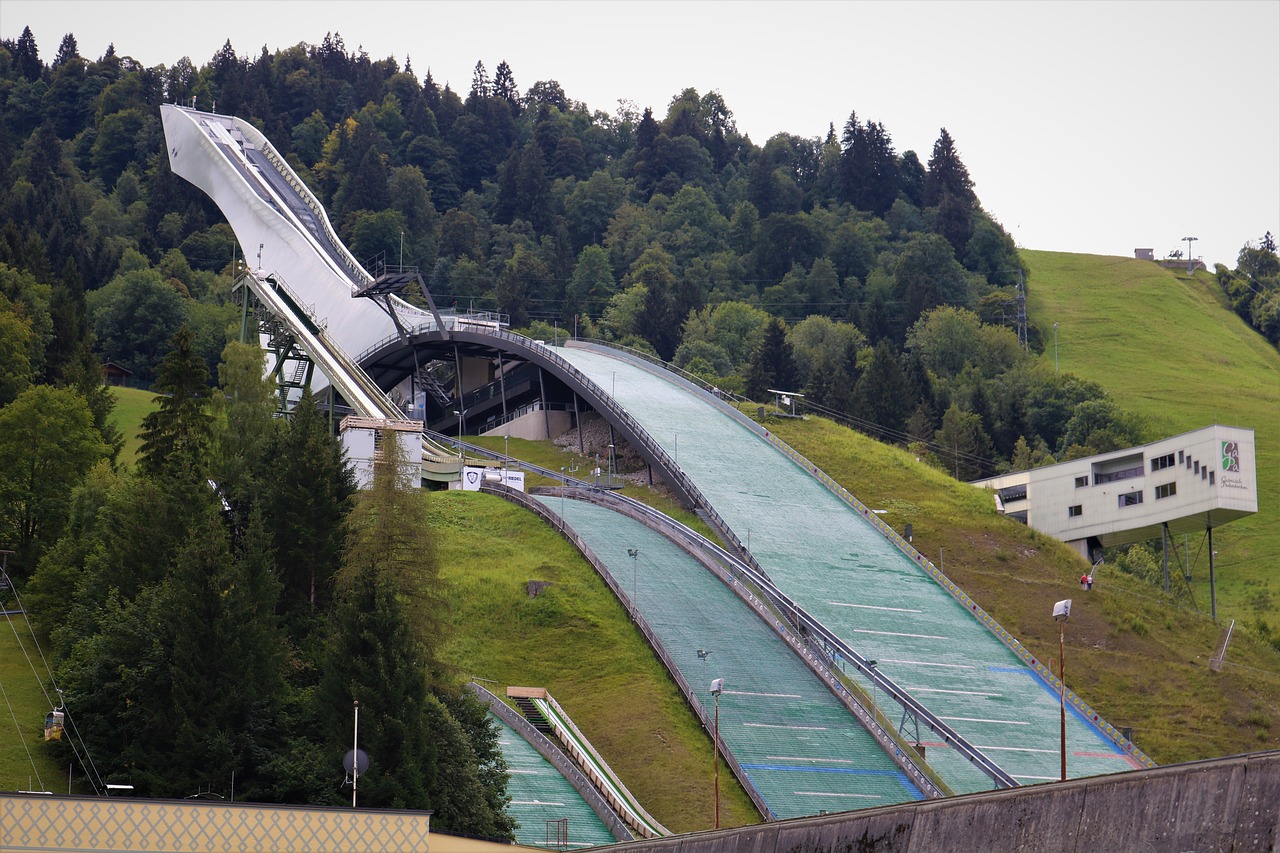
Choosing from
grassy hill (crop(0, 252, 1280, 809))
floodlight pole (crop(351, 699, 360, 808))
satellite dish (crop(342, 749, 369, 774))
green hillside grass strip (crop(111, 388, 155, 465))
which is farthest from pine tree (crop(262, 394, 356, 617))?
green hillside grass strip (crop(111, 388, 155, 465))

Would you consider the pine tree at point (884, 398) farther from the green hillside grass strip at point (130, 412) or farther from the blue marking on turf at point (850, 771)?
the blue marking on turf at point (850, 771)

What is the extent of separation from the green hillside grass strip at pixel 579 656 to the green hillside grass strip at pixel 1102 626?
39.9ft

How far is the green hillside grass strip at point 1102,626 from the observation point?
4444 cm

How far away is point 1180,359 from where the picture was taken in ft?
378

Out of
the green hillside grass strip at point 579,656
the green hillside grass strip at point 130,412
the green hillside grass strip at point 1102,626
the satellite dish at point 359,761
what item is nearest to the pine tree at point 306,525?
the green hillside grass strip at point 579,656

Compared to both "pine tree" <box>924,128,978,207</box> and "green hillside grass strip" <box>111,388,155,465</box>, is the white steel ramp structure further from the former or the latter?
"pine tree" <box>924,128,978,207</box>

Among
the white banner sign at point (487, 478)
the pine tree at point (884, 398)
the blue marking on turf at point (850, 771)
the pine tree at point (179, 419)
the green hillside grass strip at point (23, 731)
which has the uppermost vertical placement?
the pine tree at point (884, 398)

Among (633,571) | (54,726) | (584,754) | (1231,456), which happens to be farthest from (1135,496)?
(54,726)

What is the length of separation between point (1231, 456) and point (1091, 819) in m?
41.5

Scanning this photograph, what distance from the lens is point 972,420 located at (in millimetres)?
83562

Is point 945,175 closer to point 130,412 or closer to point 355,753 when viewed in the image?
point 130,412

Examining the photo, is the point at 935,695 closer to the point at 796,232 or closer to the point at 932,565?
the point at 932,565

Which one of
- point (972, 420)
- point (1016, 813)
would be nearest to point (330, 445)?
point (1016, 813)

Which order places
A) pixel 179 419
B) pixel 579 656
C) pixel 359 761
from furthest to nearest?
pixel 179 419, pixel 579 656, pixel 359 761
